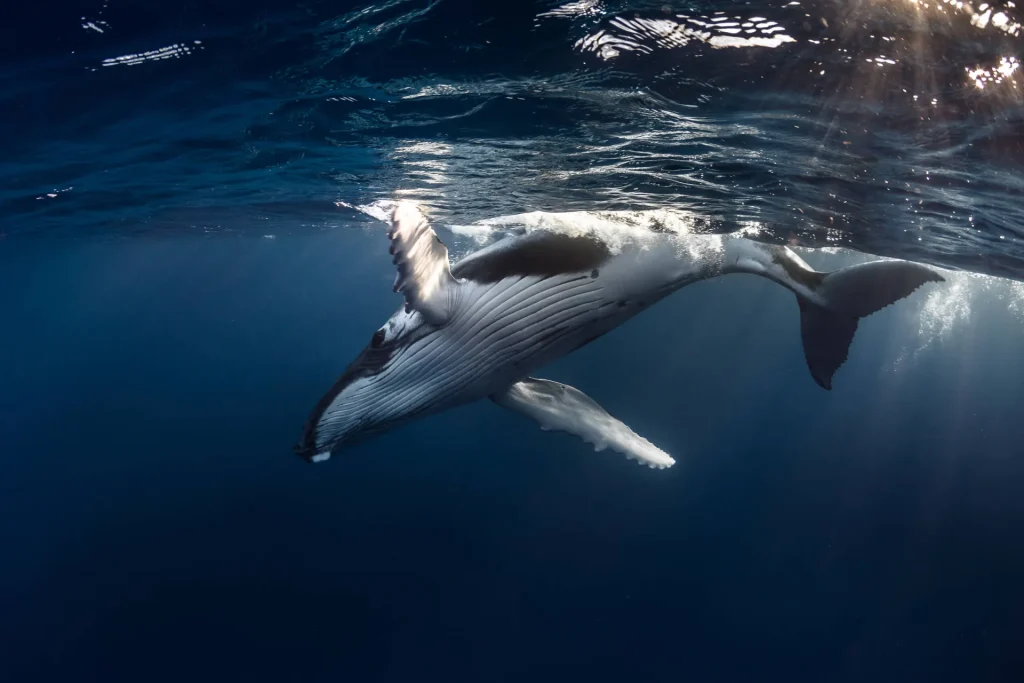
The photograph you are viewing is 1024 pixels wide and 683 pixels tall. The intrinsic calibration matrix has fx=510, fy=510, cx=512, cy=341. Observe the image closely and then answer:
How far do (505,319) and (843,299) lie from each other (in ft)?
11.8

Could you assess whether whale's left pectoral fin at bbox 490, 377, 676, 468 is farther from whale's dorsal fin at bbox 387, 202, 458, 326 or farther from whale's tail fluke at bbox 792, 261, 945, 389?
whale's tail fluke at bbox 792, 261, 945, 389

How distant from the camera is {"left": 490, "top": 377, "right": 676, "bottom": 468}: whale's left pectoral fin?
4406 mm

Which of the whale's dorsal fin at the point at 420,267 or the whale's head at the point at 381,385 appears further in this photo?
the whale's head at the point at 381,385

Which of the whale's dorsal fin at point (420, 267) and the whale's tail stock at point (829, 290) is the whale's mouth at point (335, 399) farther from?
the whale's tail stock at point (829, 290)

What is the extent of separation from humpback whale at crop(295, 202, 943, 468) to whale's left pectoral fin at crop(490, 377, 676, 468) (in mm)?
10

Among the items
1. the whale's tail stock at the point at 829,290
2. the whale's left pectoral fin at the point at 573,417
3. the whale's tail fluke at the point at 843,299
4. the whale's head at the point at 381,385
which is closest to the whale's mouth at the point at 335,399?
the whale's head at the point at 381,385

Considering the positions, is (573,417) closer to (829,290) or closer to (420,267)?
(420,267)

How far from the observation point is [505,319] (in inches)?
146

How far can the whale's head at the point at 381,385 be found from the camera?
3461 millimetres

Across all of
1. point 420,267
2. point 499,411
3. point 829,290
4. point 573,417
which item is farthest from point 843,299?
point 499,411

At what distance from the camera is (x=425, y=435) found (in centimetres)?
3216

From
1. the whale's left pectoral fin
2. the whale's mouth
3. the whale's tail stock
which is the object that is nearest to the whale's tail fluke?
the whale's tail stock

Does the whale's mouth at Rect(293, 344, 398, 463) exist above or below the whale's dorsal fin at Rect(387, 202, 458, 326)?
below

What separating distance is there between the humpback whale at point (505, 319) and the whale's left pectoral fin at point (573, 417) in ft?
0.03
